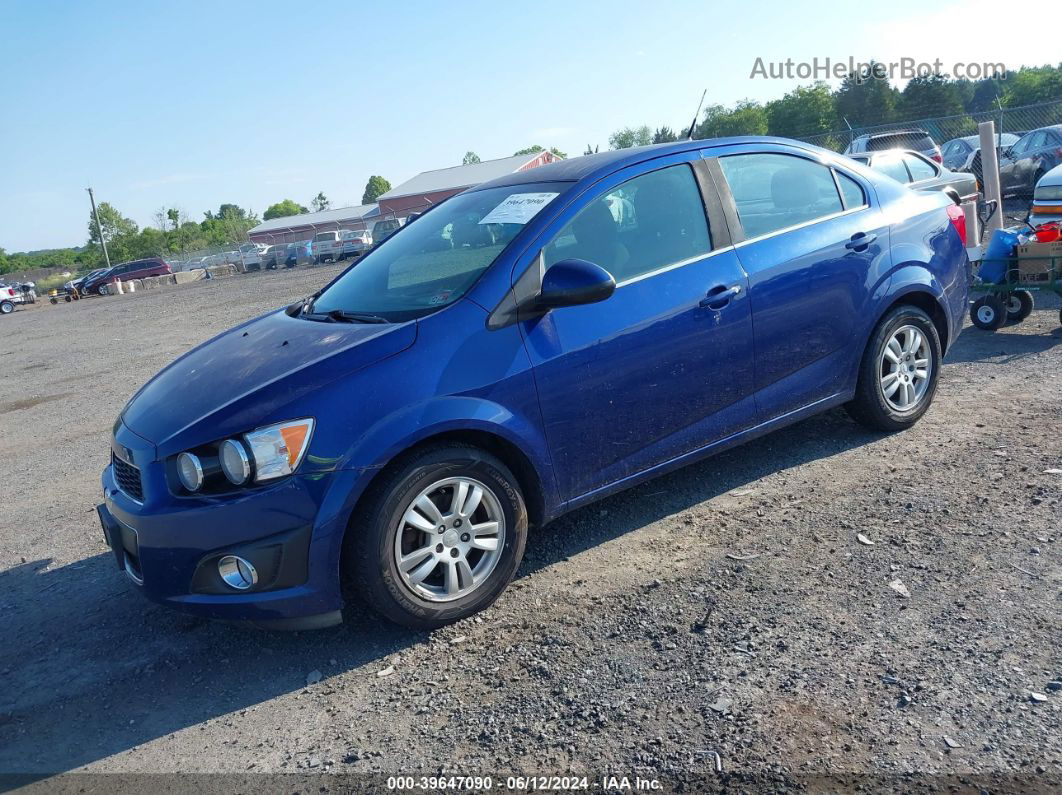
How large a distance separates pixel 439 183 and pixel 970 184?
68.0 meters

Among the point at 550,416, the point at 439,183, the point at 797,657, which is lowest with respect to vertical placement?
the point at 797,657

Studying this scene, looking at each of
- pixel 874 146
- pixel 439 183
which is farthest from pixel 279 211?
pixel 874 146

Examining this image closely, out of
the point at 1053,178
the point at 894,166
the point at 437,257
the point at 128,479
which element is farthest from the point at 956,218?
the point at 1053,178

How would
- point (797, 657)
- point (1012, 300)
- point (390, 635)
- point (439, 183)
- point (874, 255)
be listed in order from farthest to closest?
point (439, 183)
point (1012, 300)
point (874, 255)
point (390, 635)
point (797, 657)

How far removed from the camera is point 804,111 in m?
69.8

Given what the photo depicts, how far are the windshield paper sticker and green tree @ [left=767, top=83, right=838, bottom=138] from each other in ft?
200

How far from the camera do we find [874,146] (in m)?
24.4

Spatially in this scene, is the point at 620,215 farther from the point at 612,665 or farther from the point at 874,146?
the point at 874,146

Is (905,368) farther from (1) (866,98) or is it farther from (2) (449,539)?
(1) (866,98)

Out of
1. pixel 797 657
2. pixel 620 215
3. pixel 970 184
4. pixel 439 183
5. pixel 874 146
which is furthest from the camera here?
pixel 439 183

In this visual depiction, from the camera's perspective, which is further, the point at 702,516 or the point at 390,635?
the point at 702,516

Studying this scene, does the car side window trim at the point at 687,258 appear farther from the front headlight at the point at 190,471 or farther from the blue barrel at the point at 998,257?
the blue barrel at the point at 998,257

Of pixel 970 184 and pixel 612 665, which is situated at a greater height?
pixel 970 184

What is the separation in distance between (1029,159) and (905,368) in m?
18.0
